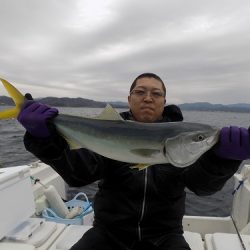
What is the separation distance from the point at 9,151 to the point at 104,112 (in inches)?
828

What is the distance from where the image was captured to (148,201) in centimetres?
434

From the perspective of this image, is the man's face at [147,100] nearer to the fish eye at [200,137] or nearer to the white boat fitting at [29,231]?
the fish eye at [200,137]

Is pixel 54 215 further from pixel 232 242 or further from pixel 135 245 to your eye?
pixel 232 242

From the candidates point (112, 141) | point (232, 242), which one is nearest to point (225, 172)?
point (112, 141)

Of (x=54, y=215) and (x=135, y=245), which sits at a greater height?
(x=135, y=245)

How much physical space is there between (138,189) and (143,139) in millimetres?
1404

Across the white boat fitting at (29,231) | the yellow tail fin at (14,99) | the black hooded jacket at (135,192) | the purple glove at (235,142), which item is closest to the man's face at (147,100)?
the black hooded jacket at (135,192)

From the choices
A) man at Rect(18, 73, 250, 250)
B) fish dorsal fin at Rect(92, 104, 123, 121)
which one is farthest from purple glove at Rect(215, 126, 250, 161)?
fish dorsal fin at Rect(92, 104, 123, 121)

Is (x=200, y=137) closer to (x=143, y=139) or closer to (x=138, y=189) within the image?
(x=143, y=139)

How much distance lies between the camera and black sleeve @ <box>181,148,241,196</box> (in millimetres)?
3688

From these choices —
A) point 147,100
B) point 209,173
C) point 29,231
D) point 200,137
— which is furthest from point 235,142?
point 29,231

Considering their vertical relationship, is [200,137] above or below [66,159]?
above

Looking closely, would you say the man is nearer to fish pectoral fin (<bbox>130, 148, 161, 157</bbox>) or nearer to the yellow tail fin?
the yellow tail fin

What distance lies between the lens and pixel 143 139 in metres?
3.10
